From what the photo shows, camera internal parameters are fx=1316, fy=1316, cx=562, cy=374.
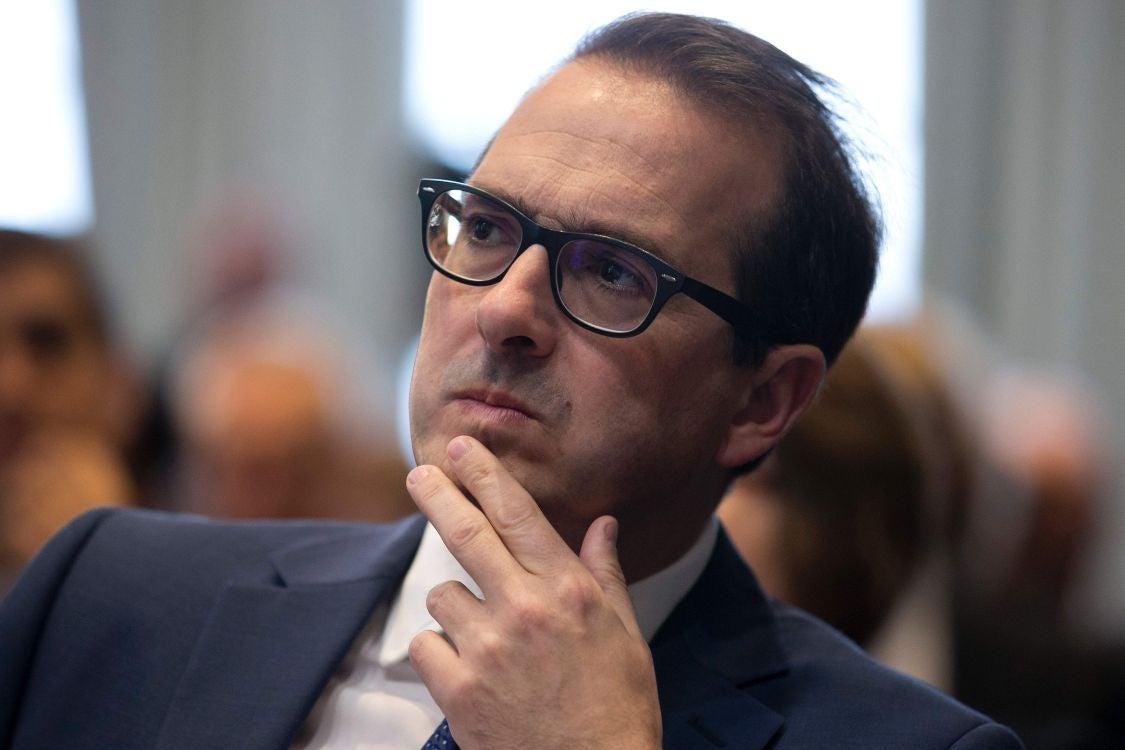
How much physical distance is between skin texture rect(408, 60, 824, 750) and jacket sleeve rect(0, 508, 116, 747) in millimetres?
607

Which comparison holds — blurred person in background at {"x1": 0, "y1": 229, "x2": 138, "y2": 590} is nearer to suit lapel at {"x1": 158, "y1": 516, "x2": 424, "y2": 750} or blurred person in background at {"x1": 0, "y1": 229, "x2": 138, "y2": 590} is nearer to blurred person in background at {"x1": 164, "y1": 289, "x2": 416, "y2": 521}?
blurred person in background at {"x1": 164, "y1": 289, "x2": 416, "y2": 521}

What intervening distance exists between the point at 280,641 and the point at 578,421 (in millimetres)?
528

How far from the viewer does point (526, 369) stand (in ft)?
5.46

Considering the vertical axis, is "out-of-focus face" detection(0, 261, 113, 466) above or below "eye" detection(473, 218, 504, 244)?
below

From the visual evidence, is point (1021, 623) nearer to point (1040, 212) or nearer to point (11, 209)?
point (1040, 212)

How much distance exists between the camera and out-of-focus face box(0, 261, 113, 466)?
321cm

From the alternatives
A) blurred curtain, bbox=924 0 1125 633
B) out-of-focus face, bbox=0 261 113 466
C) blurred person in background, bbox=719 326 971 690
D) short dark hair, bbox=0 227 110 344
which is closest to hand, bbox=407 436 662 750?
blurred person in background, bbox=719 326 971 690

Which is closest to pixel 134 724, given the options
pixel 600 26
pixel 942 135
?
pixel 600 26

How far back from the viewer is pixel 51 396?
3.27 m

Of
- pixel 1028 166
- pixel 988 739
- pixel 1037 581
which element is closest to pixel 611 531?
pixel 988 739

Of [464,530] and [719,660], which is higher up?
[464,530]

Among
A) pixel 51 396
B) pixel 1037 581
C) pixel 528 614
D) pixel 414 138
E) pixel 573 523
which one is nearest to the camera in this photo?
pixel 528 614

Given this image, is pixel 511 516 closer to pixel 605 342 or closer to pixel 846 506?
pixel 605 342

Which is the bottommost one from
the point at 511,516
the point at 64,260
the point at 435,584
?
the point at 64,260
